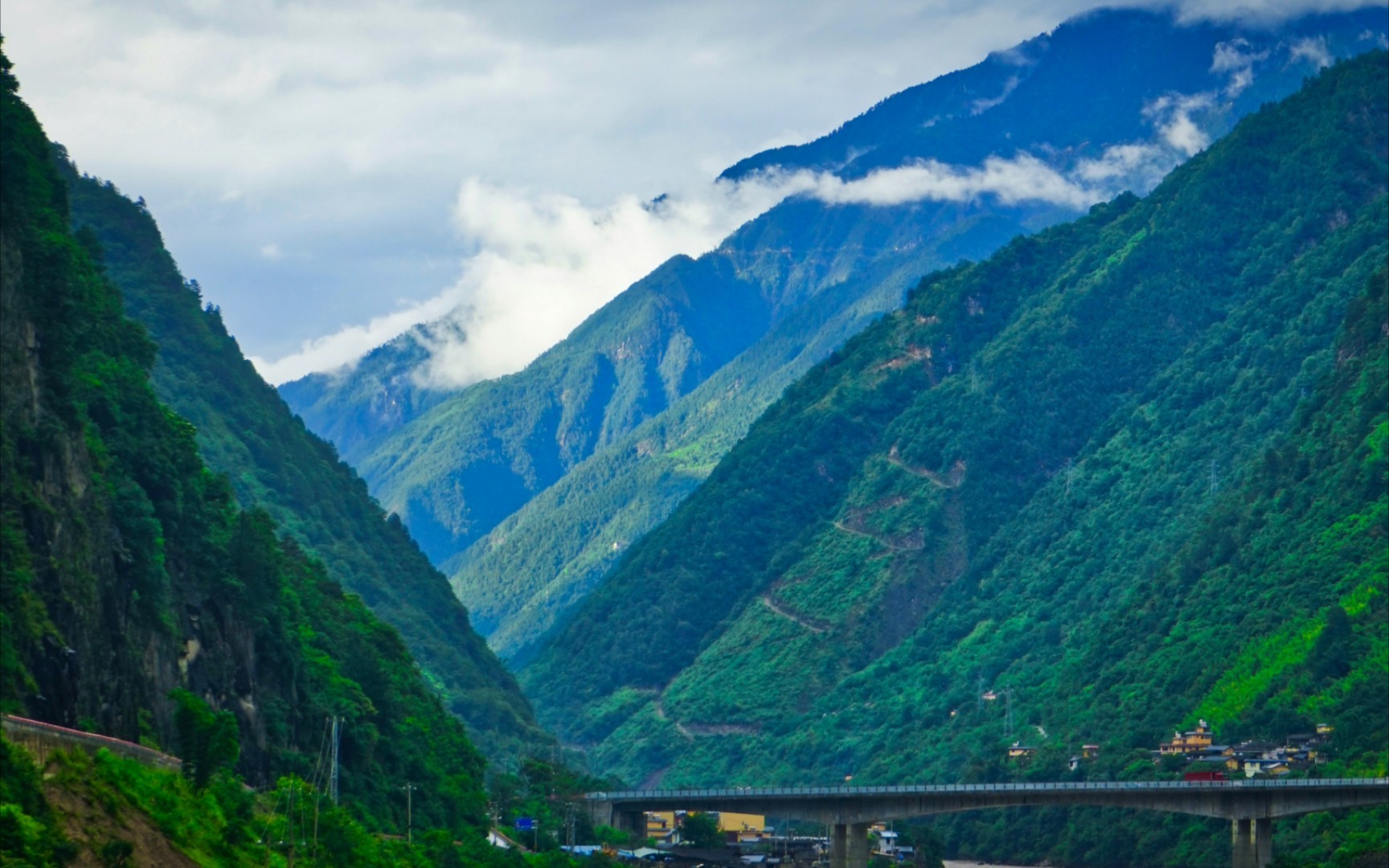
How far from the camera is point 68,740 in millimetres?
79375

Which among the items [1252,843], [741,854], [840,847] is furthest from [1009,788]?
[741,854]

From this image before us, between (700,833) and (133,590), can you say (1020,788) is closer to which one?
(700,833)

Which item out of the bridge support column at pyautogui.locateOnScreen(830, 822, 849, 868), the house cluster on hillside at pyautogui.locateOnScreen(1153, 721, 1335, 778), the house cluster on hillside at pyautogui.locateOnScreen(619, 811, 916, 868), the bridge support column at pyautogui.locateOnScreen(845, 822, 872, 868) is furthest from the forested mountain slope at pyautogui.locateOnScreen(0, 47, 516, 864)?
the house cluster on hillside at pyautogui.locateOnScreen(1153, 721, 1335, 778)

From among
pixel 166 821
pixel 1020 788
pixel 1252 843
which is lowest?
pixel 1252 843

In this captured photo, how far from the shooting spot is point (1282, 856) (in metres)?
161

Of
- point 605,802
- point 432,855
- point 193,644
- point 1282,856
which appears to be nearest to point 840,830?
point 605,802

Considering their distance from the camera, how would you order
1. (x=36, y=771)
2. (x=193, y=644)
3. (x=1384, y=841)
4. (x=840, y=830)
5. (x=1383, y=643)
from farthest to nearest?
1. (x=1383, y=643)
2. (x=840, y=830)
3. (x=1384, y=841)
4. (x=193, y=644)
5. (x=36, y=771)

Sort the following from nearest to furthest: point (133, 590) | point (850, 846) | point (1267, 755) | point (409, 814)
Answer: point (133, 590) < point (409, 814) < point (850, 846) < point (1267, 755)

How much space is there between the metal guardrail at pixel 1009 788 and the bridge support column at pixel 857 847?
2.74 m

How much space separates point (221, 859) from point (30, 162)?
35.3 m

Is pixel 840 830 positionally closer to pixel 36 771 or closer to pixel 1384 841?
pixel 1384 841

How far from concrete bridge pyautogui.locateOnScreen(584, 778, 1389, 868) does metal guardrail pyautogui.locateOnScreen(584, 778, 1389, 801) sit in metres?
0.06

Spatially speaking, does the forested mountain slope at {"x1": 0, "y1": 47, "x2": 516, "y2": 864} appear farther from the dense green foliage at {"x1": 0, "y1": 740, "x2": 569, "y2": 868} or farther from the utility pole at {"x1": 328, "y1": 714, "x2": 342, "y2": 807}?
the utility pole at {"x1": 328, "y1": 714, "x2": 342, "y2": 807}

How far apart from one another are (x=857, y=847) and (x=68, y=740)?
4125 inches
